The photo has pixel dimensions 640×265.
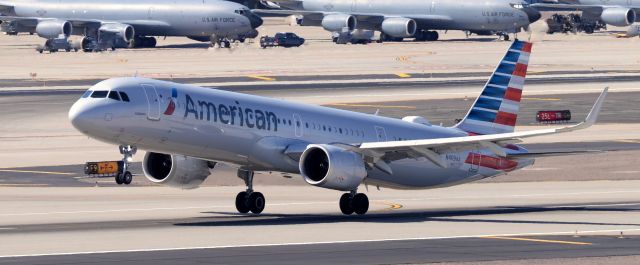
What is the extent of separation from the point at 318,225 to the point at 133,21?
128m

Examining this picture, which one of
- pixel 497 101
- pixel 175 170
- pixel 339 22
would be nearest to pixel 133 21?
pixel 339 22

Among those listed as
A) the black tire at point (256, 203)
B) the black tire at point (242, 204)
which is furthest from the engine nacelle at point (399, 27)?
the black tire at point (256, 203)

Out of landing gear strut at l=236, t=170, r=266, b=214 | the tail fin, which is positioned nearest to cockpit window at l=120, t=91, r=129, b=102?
landing gear strut at l=236, t=170, r=266, b=214

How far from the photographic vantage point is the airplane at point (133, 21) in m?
169

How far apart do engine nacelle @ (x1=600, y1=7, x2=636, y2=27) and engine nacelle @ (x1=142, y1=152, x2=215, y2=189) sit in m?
149

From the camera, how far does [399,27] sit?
18150cm

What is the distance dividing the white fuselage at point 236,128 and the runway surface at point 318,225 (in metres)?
1.84

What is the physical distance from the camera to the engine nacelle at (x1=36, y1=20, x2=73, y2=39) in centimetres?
16900

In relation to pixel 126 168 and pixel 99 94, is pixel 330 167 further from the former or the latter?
pixel 99 94

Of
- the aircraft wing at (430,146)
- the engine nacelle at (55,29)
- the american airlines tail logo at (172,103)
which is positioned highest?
the american airlines tail logo at (172,103)

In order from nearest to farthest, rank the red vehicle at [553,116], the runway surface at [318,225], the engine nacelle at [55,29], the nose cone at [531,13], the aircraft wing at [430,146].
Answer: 1. the runway surface at [318,225]
2. the aircraft wing at [430,146]
3. the red vehicle at [553,116]
4. the engine nacelle at [55,29]
5. the nose cone at [531,13]

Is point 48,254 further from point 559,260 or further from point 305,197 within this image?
point 305,197

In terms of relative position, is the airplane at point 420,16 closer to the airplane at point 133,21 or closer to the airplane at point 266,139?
the airplane at point 133,21

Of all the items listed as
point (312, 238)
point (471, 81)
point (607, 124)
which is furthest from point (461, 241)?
point (471, 81)
